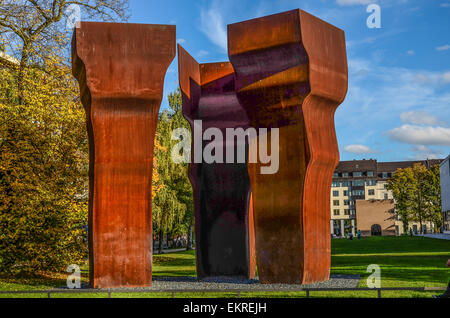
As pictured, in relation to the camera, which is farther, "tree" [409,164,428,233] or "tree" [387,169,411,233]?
"tree" [387,169,411,233]

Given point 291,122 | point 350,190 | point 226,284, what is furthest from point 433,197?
point 291,122

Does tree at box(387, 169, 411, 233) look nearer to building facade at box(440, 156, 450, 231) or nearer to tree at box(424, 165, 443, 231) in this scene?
tree at box(424, 165, 443, 231)

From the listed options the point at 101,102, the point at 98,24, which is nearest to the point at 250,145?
the point at 101,102

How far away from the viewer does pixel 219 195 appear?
15.1 m

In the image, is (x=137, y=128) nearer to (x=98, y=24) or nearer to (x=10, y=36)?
(x=98, y=24)

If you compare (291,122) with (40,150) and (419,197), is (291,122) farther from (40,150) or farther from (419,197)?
(419,197)

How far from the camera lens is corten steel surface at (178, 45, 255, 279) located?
588 inches

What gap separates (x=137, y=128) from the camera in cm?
1274

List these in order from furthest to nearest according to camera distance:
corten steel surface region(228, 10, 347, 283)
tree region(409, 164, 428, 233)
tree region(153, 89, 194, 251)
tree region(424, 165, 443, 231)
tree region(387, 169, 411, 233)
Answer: tree region(387, 169, 411, 233)
tree region(409, 164, 428, 233)
tree region(424, 165, 443, 231)
tree region(153, 89, 194, 251)
corten steel surface region(228, 10, 347, 283)

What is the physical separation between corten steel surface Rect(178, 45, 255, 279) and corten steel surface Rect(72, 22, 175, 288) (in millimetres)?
2140

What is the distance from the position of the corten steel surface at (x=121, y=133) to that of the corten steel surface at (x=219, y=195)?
214 cm

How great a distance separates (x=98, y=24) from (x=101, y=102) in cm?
187

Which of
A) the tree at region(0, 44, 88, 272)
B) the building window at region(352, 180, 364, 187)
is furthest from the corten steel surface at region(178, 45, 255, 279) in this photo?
the building window at region(352, 180, 364, 187)

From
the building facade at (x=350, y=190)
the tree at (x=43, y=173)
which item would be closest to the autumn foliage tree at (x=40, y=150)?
the tree at (x=43, y=173)
